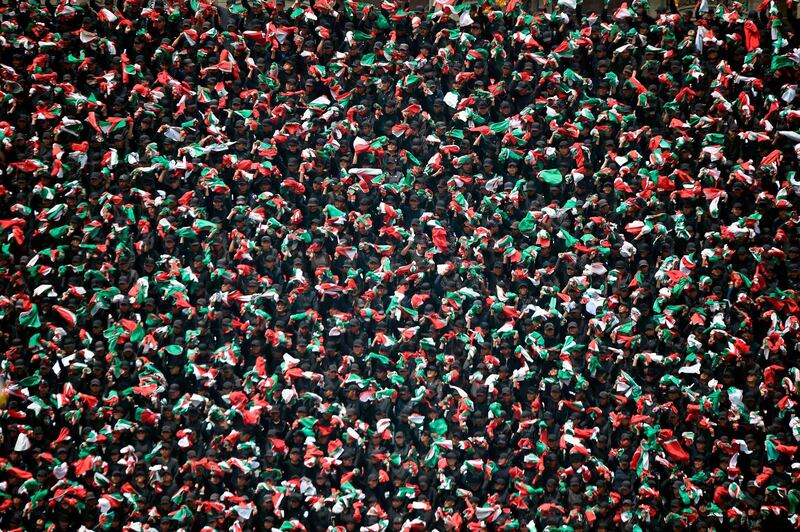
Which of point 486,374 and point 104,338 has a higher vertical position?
point 486,374

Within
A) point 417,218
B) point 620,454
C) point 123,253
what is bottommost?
point 123,253

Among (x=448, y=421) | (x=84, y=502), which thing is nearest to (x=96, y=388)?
(x=84, y=502)

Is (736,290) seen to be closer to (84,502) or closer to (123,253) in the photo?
(123,253)

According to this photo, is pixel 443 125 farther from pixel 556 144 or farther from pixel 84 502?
pixel 84 502

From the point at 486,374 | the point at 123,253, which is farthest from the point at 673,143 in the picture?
the point at 123,253

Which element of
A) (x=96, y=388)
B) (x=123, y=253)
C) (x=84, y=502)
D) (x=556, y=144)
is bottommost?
(x=84, y=502)

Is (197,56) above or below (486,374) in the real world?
above
